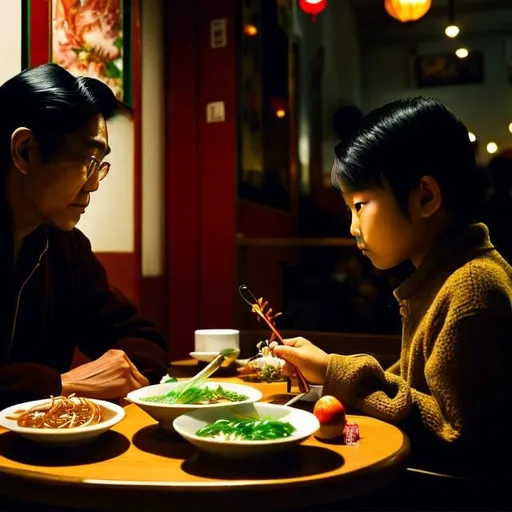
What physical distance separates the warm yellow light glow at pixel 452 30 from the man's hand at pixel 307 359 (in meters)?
3.51

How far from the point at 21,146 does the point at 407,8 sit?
2.89 meters

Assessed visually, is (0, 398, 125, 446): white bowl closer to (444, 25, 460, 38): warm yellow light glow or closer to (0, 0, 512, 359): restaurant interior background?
(0, 0, 512, 359): restaurant interior background

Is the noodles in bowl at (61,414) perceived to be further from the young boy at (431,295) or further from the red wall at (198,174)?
the red wall at (198,174)

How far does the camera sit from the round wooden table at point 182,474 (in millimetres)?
912

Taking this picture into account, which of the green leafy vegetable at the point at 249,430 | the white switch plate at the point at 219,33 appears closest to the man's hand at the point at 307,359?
the green leafy vegetable at the point at 249,430

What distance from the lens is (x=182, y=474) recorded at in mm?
976

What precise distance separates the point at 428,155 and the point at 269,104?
114 inches

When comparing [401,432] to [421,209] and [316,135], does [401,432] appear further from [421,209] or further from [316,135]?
[316,135]

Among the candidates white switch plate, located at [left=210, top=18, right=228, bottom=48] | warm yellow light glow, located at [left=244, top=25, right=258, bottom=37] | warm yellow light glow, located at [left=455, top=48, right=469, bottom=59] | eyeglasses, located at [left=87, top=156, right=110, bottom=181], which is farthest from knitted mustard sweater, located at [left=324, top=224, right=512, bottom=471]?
warm yellow light glow, located at [left=455, top=48, right=469, bottom=59]

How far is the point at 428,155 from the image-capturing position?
56.5 inches

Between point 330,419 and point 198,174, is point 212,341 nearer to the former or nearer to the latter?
point 330,419

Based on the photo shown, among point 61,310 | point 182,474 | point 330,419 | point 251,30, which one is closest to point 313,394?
point 330,419

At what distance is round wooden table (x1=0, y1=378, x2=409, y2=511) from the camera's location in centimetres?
91

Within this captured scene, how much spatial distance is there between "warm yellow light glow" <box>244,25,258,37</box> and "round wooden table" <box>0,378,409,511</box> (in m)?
3.17
